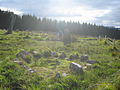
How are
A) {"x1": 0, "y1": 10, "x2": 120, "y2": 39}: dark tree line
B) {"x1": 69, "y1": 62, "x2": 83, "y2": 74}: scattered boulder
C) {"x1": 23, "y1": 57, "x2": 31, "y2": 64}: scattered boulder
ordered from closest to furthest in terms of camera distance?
{"x1": 69, "y1": 62, "x2": 83, "y2": 74}: scattered boulder, {"x1": 23, "y1": 57, "x2": 31, "y2": 64}: scattered boulder, {"x1": 0, "y1": 10, "x2": 120, "y2": 39}: dark tree line

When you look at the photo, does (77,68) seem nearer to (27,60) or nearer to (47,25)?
(27,60)

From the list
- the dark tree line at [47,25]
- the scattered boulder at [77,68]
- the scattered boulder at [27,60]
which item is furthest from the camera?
the dark tree line at [47,25]

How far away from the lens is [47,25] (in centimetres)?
7106

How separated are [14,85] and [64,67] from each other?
3.23 m

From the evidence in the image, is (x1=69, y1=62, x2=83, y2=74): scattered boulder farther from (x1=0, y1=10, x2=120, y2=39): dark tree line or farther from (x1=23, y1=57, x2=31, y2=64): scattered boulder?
(x1=0, y1=10, x2=120, y2=39): dark tree line

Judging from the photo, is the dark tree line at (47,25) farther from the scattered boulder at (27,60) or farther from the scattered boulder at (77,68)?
the scattered boulder at (77,68)

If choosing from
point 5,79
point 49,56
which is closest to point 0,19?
point 49,56

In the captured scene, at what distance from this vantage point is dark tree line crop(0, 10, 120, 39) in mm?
51297

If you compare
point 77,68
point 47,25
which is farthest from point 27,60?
point 47,25

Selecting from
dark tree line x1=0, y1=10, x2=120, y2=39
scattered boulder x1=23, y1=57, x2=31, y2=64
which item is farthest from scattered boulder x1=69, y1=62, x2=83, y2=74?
dark tree line x1=0, y1=10, x2=120, y2=39

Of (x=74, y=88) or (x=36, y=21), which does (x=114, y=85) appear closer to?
(x=74, y=88)

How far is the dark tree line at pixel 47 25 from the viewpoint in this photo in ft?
168

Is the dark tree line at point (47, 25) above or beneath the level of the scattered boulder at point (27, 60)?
above

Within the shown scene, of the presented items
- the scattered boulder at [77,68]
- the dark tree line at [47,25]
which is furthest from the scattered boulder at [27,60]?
the dark tree line at [47,25]
